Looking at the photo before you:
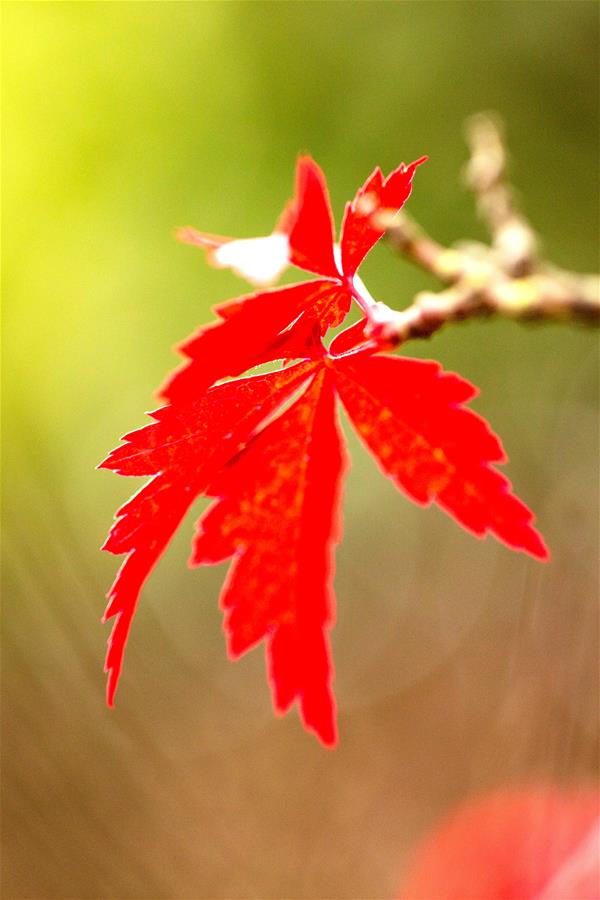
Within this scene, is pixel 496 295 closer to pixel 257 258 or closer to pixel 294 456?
pixel 257 258

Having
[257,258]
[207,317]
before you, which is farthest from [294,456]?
[207,317]

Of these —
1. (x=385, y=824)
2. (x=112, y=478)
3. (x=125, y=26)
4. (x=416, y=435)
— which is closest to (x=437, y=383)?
(x=416, y=435)

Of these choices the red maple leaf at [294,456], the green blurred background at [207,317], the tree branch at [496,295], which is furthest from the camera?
the green blurred background at [207,317]

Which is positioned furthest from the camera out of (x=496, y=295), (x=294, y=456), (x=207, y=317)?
(x=207, y=317)

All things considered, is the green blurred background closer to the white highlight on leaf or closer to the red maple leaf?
the red maple leaf

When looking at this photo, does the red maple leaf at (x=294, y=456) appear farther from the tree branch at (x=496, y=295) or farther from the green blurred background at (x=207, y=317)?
the green blurred background at (x=207, y=317)

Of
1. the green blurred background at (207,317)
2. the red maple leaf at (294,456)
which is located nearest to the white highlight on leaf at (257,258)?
the red maple leaf at (294,456)

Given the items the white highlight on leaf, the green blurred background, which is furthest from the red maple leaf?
the green blurred background
